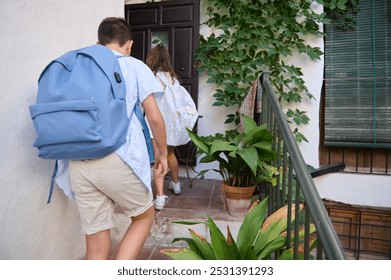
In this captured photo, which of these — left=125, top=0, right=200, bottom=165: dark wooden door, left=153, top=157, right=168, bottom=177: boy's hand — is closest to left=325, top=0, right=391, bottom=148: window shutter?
left=125, top=0, right=200, bottom=165: dark wooden door

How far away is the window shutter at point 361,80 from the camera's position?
351 centimetres

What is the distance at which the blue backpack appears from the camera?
3.66 feet

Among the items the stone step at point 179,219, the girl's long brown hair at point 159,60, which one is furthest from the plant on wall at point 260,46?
the stone step at point 179,219

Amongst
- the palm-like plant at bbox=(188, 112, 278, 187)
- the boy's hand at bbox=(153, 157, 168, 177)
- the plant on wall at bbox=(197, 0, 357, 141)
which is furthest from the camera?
the plant on wall at bbox=(197, 0, 357, 141)

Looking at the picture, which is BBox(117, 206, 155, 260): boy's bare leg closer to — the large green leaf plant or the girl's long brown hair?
the large green leaf plant

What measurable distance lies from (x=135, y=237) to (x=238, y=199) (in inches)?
38.8

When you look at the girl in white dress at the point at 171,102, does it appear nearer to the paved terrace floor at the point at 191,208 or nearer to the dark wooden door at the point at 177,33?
the paved terrace floor at the point at 191,208

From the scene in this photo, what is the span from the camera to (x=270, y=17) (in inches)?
139

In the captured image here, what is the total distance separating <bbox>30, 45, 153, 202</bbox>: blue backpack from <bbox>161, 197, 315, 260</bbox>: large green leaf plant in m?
0.59

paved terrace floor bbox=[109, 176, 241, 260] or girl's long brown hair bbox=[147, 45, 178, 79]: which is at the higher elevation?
girl's long brown hair bbox=[147, 45, 178, 79]

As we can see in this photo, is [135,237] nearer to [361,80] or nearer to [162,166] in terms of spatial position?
[162,166]

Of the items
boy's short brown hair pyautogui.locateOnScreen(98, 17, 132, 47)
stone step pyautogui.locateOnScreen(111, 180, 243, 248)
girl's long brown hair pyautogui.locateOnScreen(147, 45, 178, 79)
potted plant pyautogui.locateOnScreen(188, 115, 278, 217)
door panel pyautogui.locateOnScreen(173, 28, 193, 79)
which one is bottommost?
stone step pyautogui.locateOnScreen(111, 180, 243, 248)
